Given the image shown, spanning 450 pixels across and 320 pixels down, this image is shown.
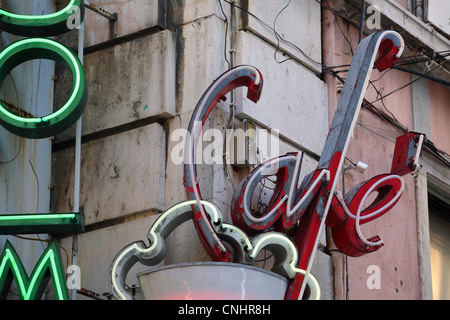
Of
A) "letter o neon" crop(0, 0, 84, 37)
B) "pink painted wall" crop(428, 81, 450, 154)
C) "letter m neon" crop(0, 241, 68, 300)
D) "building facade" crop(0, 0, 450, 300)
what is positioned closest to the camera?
"letter m neon" crop(0, 241, 68, 300)

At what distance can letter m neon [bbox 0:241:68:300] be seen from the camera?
1077cm

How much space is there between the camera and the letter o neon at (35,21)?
11.7m

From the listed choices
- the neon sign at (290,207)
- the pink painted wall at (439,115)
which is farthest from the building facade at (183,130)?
the pink painted wall at (439,115)

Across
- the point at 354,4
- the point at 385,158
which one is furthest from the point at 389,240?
the point at 354,4

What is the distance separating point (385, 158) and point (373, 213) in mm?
1997

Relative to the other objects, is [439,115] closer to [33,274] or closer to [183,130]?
[183,130]

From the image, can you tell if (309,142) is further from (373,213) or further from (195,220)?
(195,220)

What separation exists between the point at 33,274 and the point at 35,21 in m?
2.26

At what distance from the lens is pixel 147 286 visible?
1068 cm

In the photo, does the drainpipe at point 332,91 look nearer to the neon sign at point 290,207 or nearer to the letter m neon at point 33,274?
the neon sign at point 290,207

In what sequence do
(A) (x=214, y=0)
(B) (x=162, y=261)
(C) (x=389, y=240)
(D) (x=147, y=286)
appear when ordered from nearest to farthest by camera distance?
(D) (x=147, y=286) < (B) (x=162, y=261) < (A) (x=214, y=0) < (C) (x=389, y=240)

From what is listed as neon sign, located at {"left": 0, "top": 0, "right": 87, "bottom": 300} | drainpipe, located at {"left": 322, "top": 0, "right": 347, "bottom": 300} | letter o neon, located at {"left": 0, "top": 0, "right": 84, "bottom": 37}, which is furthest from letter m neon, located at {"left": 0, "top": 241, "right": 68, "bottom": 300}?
drainpipe, located at {"left": 322, "top": 0, "right": 347, "bottom": 300}

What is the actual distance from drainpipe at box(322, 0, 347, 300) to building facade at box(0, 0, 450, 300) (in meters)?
0.01

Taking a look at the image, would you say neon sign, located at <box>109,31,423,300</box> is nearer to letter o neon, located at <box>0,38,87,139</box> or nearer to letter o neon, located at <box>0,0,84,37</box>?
letter o neon, located at <box>0,38,87,139</box>
